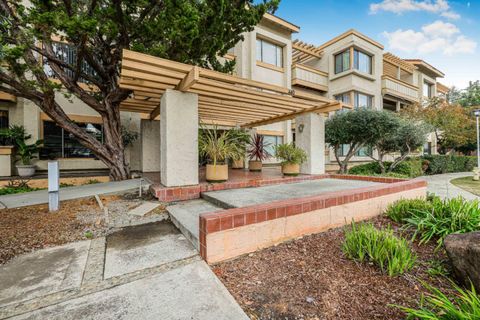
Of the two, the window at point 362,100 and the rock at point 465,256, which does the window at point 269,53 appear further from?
the rock at point 465,256

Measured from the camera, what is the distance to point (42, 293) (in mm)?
2021

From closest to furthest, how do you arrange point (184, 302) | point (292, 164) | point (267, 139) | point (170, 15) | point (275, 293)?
point (184, 302)
point (275, 293)
point (170, 15)
point (292, 164)
point (267, 139)

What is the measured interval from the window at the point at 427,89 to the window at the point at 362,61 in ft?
31.9

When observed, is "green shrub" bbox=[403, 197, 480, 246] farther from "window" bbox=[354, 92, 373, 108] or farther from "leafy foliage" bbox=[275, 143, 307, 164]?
"window" bbox=[354, 92, 373, 108]

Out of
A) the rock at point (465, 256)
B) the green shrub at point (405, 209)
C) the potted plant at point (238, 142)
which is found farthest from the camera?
the potted plant at point (238, 142)

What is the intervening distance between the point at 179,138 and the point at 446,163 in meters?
17.7

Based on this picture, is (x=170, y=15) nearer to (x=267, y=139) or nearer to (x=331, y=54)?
(x=267, y=139)

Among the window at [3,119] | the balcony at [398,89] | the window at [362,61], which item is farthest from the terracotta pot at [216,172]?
the balcony at [398,89]

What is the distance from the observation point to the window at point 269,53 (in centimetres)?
1296

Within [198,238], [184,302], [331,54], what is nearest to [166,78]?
[198,238]

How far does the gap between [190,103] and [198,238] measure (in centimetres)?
340

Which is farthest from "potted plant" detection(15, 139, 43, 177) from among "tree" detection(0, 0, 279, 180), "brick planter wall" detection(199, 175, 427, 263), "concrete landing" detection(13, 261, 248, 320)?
"brick planter wall" detection(199, 175, 427, 263)

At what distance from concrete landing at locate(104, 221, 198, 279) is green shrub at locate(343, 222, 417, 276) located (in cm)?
194

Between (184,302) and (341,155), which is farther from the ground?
(341,155)
